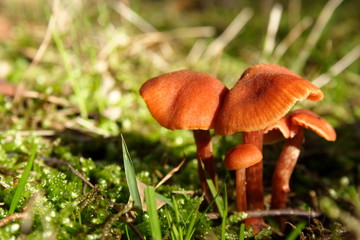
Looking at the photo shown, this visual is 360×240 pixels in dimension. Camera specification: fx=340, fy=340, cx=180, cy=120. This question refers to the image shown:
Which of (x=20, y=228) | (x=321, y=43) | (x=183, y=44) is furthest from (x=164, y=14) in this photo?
(x=20, y=228)

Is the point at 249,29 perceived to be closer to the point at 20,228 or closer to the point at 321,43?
the point at 321,43

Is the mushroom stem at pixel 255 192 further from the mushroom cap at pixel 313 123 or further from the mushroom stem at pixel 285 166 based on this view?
the mushroom cap at pixel 313 123

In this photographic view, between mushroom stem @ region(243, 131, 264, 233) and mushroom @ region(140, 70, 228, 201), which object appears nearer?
mushroom @ region(140, 70, 228, 201)

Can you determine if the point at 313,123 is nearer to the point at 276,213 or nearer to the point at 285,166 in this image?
the point at 285,166

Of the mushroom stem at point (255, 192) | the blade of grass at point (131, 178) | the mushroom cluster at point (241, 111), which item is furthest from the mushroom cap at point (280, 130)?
the blade of grass at point (131, 178)

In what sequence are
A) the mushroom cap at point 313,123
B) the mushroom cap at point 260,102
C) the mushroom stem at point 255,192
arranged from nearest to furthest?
the mushroom cap at point 260,102
the mushroom cap at point 313,123
the mushroom stem at point 255,192

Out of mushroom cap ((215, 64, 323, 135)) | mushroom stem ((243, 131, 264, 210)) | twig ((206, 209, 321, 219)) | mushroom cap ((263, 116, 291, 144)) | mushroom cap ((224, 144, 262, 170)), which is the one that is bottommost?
twig ((206, 209, 321, 219))

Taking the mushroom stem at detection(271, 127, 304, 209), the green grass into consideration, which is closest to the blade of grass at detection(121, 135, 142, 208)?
the green grass

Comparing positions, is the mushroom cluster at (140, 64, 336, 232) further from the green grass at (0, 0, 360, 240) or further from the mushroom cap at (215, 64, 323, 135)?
the green grass at (0, 0, 360, 240)
